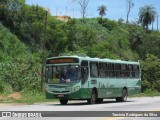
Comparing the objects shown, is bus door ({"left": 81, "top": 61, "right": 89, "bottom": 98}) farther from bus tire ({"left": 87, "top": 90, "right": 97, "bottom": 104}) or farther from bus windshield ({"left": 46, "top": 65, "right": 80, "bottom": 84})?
bus tire ({"left": 87, "top": 90, "right": 97, "bottom": 104})

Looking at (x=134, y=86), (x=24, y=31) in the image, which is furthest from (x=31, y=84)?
(x=24, y=31)

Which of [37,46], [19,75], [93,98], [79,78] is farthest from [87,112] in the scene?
[37,46]

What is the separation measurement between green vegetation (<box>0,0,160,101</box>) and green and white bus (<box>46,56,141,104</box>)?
35.6 feet

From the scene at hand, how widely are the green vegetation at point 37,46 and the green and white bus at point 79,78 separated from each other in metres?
10.9

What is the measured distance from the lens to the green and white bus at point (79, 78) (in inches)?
1124

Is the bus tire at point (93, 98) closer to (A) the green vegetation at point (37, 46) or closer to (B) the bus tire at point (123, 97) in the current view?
(B) the bus tire at point (123, 97)

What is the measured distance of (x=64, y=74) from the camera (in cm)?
2873

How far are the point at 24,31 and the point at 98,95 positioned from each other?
4099cm

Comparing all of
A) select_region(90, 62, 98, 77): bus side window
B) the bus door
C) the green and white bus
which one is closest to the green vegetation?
the green and white bus

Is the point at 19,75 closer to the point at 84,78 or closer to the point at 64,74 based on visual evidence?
the point at 64,74

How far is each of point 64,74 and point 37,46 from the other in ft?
141

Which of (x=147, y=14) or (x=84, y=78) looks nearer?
(x=84, y=78)

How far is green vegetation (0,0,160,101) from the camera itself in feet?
147

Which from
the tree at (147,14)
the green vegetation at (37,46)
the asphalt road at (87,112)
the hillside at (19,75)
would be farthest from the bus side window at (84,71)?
the tree at (147,14)
